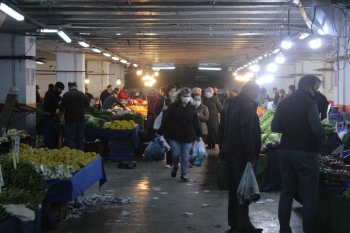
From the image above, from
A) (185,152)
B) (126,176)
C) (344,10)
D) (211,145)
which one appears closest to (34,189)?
(185,152)

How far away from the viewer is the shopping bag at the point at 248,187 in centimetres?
700

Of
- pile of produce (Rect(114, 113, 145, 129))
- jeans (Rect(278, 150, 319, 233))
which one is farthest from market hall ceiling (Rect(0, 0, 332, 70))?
jeans (Rect(278, 150, 319, 233))

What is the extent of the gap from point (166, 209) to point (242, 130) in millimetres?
2377

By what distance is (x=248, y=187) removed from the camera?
7004 millimetres

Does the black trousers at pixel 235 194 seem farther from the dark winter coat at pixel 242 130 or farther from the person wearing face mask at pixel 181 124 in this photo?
the person wearing face mask at pixel 181 124

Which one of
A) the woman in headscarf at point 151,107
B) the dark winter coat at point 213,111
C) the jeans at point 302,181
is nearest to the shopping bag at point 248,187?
the jeans at point 302,181

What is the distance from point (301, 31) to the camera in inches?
619

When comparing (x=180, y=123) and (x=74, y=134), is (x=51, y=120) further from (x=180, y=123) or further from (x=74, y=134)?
(x=180, y=123)

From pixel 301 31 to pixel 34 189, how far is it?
11438mm

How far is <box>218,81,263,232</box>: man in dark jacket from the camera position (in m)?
7.11

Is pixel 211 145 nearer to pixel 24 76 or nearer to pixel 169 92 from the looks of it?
pixel 169 92

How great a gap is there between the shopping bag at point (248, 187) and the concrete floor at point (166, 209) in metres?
0.75

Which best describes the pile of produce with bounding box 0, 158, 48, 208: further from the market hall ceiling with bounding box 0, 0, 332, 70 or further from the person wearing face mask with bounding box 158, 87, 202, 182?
the market hall ceiling with bounding box 0, 0, 332, 70

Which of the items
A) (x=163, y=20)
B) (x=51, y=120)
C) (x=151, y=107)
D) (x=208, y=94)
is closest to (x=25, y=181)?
(x=163, y=20)
